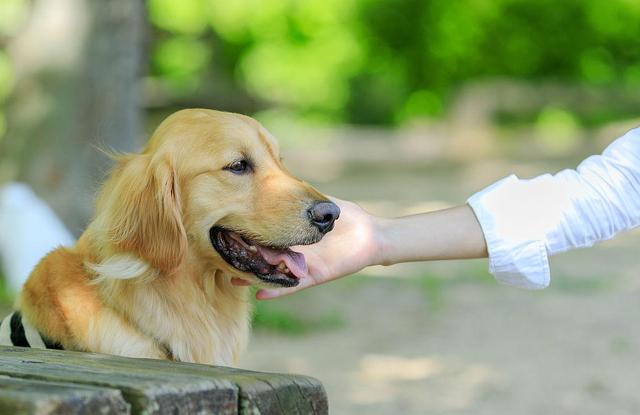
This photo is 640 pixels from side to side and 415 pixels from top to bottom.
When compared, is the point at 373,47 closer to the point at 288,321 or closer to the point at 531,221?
the point at 288,321

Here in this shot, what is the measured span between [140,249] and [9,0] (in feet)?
52.1

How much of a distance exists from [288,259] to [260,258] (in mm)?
100

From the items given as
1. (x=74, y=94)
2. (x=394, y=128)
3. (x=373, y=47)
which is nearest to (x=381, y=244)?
(x=74, y=94)

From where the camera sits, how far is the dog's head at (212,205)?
334 centimetres

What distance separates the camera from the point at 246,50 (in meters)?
25.7

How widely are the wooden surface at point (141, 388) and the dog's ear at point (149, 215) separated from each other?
81cm

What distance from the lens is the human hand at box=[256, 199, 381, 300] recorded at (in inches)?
Result: 130

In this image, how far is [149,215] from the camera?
3334 mm

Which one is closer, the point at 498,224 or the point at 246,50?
the point at 498,224

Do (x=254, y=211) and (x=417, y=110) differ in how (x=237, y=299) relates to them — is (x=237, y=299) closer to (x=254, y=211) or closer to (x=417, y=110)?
(x=254, y=211)

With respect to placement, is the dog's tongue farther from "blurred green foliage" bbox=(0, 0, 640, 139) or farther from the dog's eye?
"blurred green foliage" bbox=(0, 0, 640, 139)

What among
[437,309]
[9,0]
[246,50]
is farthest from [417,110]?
[437,309]

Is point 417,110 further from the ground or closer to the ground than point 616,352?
further from the ground

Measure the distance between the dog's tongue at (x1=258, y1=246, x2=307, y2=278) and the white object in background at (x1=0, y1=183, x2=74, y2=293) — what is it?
10.5 feet
